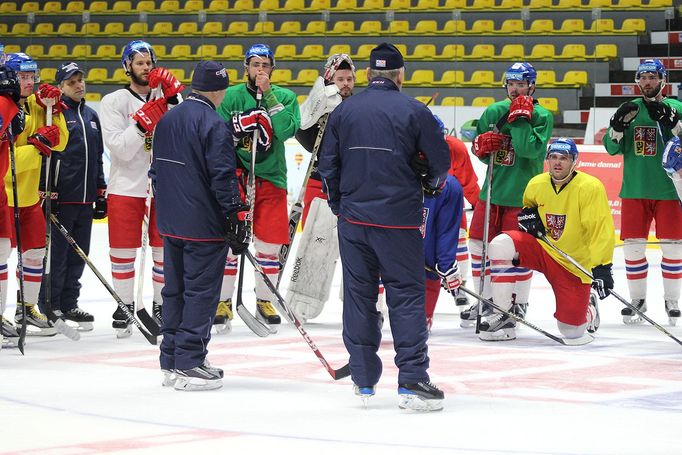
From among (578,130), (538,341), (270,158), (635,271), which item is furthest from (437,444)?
(578,130)

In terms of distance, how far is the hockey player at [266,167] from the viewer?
6285mm

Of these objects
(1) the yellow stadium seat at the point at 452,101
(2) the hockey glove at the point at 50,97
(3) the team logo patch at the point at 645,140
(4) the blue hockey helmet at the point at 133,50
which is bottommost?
(3) the team logo patch at the point at 645,140

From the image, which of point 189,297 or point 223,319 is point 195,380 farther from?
point 223,319

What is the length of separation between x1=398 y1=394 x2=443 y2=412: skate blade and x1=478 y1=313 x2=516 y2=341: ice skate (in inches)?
73.1

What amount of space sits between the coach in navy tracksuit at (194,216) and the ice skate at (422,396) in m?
0.88

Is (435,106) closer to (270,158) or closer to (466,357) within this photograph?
(270,158)

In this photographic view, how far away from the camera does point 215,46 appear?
14.2 metres

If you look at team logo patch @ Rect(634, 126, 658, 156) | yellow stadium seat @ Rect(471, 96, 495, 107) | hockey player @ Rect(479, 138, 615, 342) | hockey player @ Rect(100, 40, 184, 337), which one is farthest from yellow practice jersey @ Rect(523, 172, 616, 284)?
yellow stadium seat @ Rect(471, 96, 495, 107)

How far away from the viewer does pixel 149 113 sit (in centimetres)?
565

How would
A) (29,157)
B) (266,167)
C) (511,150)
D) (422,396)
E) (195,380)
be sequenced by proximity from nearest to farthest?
(422,396) < (195,380) < (29,157) < (266,167) < (511,150)

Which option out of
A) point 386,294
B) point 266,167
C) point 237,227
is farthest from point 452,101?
point 386,294

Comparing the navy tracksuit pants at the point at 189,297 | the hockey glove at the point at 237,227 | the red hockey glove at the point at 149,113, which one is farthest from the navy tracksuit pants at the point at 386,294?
the red hockey glove at the point at 149,113

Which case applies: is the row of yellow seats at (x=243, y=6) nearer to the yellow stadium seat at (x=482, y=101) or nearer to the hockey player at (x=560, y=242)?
the yellow stadium seat at (x=482, y=101)

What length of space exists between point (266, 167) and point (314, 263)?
2.04 feet
